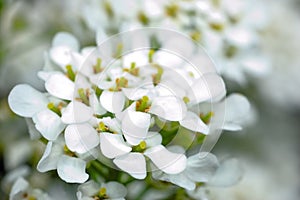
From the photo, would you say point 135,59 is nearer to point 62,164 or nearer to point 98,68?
point 98,68

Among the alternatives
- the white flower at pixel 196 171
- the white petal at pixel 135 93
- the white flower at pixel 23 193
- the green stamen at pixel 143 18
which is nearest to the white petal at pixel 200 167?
the white flower at pixel 196 171

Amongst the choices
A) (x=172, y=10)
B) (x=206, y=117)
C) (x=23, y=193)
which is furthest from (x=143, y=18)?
(x=23, y=193)

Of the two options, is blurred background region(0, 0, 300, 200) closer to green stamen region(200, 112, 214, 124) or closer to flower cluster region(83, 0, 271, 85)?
flower cluster region(83, 0, 271, 85)

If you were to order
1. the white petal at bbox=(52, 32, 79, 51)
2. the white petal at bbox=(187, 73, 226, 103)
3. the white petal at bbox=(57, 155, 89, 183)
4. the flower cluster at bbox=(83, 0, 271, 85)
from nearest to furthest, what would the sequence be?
the white petal at bbox=(57, 155, 89, 183) < the white petal at bbox=(187, 73, 226, 103) < the white petal at bbox=(52, 32, 79, 51) < the flower cluster at bbox=(83, 0, 271, 85)

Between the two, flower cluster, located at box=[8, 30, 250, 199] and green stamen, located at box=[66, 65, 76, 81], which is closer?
flower cluster, located at box=[8, 30, 250, 199]

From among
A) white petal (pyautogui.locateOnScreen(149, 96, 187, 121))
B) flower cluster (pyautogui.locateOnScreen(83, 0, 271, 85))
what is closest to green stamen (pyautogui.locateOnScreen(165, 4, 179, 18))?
flower cluster (pyautogui.locateOnScreen(83, 0, 271, 85))

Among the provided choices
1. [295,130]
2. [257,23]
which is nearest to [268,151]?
[295,130]

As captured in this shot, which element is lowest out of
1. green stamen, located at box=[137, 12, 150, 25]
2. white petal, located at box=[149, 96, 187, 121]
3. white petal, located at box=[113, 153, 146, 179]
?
white petal, located at box=[113, 153, 146, 179]

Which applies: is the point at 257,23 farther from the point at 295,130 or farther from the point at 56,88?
the point at 56,88
